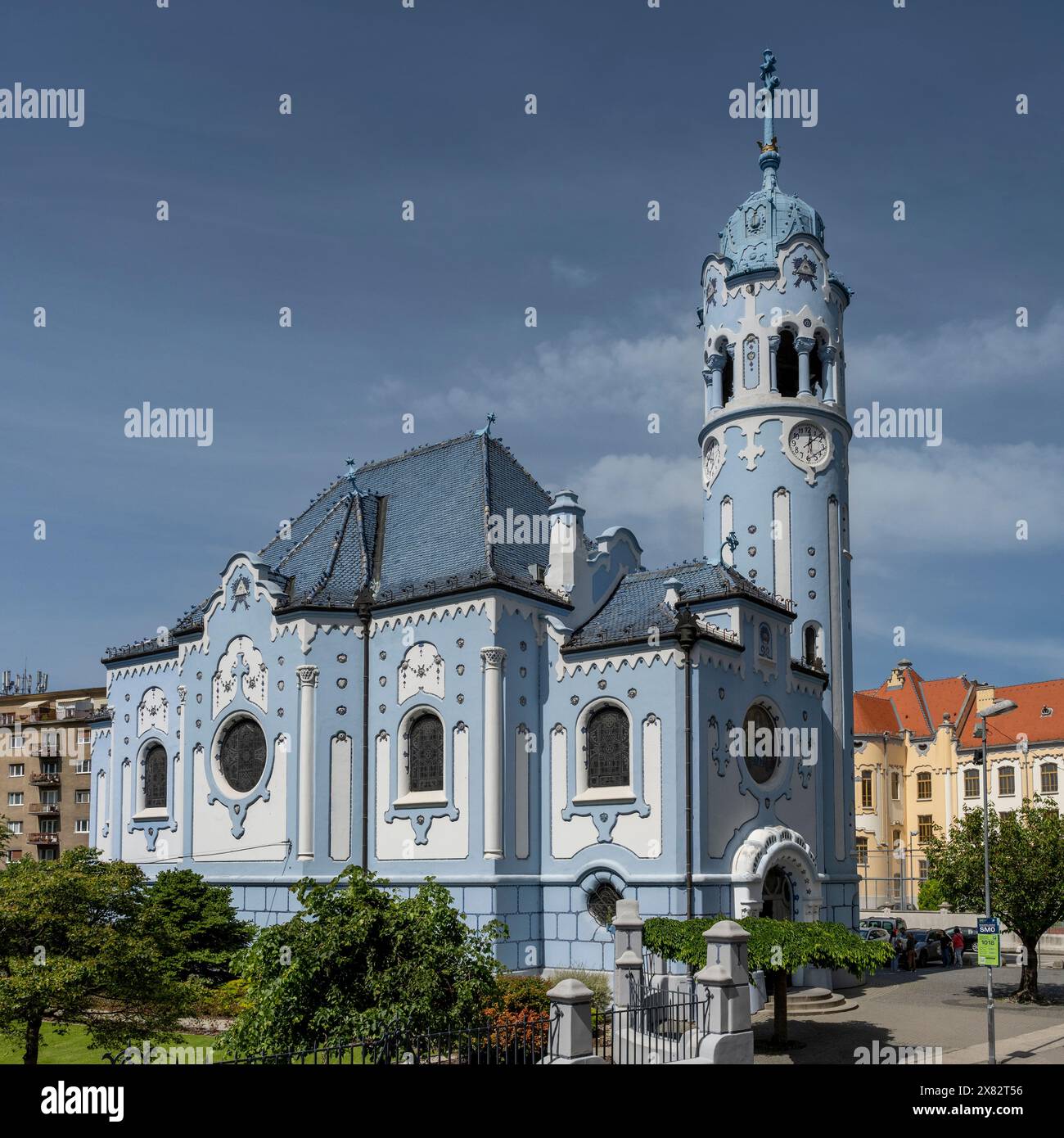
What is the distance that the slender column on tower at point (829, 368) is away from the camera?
38844 mm

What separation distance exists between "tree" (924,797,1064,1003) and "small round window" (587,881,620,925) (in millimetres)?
9733

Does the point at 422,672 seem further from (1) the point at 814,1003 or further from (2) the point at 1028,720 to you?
(2) the point at 1028,720

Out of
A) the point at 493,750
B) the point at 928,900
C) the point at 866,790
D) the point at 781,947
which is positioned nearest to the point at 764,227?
the point at 493,750

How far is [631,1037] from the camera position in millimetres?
20906

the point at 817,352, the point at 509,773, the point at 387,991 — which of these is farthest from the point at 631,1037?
the point at 817,352

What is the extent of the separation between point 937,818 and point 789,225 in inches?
1999

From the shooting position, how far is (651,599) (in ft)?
112

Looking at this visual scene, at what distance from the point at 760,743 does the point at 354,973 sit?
18.1 m

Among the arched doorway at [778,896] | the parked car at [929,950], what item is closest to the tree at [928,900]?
the parked car at [929,950]

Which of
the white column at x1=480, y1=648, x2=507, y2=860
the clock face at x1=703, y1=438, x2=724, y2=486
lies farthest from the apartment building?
the white column at x1=480, y1=648, x2=507, y2=860

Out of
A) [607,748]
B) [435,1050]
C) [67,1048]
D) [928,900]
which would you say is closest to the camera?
[435,1050]

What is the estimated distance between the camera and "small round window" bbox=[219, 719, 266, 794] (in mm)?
35312

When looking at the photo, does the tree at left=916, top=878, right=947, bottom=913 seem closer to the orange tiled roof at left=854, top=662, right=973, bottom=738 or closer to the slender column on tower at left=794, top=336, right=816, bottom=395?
the orange tiled roof at left=854, top=662, right=973, bottom=738

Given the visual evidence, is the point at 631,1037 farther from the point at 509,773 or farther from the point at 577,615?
the point at 577,615
